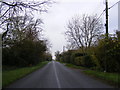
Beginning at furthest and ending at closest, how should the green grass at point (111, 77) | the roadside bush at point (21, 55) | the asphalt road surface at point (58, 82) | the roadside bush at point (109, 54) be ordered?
1. the roadside bush at point (21, 55)
2. the roadside bush at point (109, 54)
3. the green grass at point (111, 77)
4. the asphalt road surface at point (58, 82)

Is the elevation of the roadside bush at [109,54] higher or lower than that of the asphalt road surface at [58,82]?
higher

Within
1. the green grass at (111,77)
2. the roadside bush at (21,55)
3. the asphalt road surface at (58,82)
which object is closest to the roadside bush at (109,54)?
the green grass at (111,77)

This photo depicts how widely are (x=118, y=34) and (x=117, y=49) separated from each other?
200cm

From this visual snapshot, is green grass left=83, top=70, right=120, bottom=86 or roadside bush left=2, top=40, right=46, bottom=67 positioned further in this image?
roadside bush left=2, top=40, right=46, bottom=67

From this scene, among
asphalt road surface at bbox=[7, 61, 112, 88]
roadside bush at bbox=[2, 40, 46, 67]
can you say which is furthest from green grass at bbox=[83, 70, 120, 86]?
roadside bush at bbox=[2, 40, 46, 67]

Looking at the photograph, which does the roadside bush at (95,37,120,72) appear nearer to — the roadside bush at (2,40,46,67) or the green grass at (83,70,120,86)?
the green grass at (83,70,120,86)

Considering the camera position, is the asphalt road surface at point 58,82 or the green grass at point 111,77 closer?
the asphalt road surface at point 58,82

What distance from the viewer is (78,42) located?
42.5m

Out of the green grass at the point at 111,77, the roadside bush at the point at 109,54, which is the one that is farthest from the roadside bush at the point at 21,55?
the green grass at the point at 111,77

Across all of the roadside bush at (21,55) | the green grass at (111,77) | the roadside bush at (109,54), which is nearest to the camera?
the green grass at (111,77)

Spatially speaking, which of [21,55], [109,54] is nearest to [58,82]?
[109,54]

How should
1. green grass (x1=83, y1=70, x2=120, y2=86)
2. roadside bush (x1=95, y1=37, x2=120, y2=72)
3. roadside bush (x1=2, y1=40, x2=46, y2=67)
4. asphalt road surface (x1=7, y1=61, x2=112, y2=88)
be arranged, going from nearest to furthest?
asphalt road surface (x1=7, y1=61, x2=112, y2=88), green grass (x1=83, y1=70, x2=120, y2=86), roadside bush (x1=95, y1=37, x2=120, y2=72), roadside bush (x1=2, y1=40, x2=46, y2=67)

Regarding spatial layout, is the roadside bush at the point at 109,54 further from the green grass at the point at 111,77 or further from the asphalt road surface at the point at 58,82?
the asphalt road surface at the point at 58,82

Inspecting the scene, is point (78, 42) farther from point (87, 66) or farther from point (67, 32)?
Result: point (87, 66)
